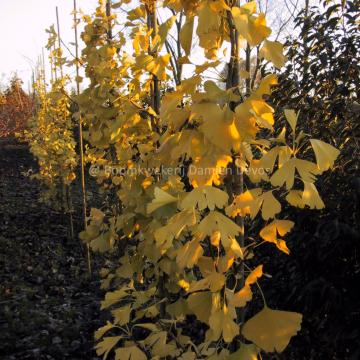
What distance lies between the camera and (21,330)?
3682 millimetres

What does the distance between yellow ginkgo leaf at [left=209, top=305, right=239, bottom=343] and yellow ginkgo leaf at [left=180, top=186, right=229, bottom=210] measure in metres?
0.30

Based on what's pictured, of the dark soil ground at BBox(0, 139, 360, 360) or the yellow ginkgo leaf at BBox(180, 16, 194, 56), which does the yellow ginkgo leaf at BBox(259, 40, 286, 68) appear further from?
the dark soil ground at BBox(0, 139, 360, 360)

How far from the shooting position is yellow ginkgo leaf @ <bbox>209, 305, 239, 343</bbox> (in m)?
1.06

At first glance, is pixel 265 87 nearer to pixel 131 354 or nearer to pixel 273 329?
pixel 273 329

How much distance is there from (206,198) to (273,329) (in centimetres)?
38

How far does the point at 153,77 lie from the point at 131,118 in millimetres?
269

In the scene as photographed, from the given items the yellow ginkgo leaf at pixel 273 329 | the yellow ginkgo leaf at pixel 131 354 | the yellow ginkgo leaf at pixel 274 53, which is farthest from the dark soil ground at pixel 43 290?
the yellow ginkgo leaf at pixel 274 53

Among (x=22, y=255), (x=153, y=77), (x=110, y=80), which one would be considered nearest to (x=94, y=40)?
(x=110, y=80)

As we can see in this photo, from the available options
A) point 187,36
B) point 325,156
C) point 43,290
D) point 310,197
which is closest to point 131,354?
point 310,197

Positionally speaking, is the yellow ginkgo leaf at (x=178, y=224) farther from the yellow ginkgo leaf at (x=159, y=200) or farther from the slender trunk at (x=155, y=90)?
the slender trunk at (x=155, y=90)

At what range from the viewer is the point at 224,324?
3.51 ft

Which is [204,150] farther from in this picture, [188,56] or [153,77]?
[153,77]

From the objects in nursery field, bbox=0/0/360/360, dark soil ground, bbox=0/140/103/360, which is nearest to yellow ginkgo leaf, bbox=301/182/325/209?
nursery field, bbox=0/0/360/360

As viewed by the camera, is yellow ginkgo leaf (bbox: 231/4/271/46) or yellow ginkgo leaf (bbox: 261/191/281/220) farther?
yellow ginkgo leaf (bbox: 261/191/281/220)
